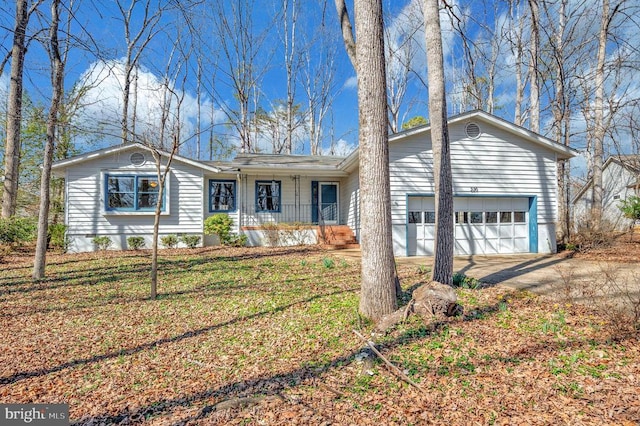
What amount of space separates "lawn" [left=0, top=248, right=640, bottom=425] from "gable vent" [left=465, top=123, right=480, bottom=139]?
6999 millimetres

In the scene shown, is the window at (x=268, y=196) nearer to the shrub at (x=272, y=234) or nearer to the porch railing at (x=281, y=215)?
the porch railing at (x=281, y=215)

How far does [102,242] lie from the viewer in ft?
36.9

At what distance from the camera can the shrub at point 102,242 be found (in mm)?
11227

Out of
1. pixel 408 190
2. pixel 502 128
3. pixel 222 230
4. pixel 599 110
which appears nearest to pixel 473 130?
pixel 502 128

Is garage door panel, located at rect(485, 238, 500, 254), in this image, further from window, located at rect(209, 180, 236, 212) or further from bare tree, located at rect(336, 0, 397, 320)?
window, located at rect(209, 180, 236, 212)

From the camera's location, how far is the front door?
14.2m

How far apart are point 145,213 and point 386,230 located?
10.6m

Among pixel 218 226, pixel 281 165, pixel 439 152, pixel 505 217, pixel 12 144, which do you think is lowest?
pixel 218 226

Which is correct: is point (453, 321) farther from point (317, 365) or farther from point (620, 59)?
point (620, 59)

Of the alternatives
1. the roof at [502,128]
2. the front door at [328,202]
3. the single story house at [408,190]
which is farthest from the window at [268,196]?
the roof at [502,128]

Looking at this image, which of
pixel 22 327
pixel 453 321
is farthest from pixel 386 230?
pixel 22 327

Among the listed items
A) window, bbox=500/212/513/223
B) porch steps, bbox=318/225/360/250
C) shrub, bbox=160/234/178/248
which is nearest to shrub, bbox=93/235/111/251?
shrub, bbox=160/234/178/248

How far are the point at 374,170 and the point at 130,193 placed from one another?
10955mm

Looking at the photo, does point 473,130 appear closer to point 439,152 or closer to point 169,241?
point 439,152
